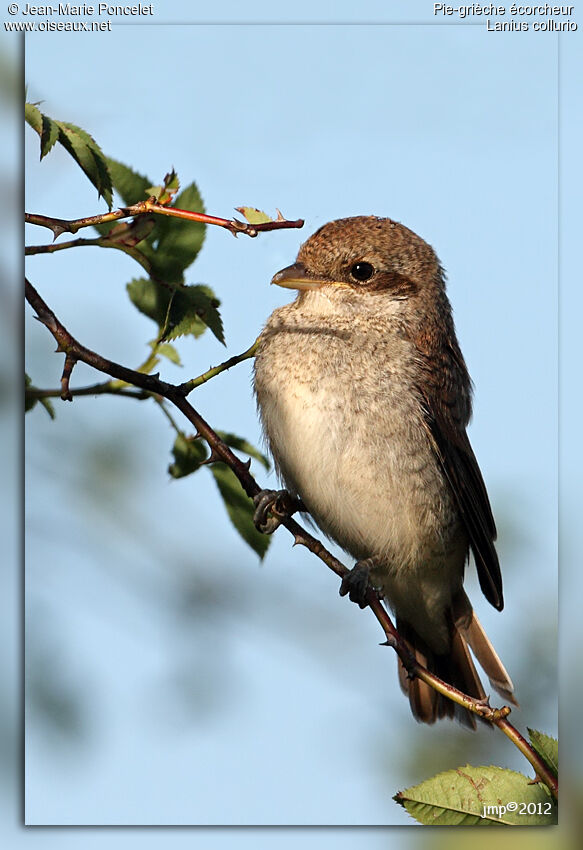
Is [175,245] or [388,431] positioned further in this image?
[388,431]

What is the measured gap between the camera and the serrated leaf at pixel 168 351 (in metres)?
2.61

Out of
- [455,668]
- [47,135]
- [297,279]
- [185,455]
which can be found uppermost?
[297,279]

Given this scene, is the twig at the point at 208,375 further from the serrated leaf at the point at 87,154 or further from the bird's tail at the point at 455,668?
the bird's tail at the point at 455,668

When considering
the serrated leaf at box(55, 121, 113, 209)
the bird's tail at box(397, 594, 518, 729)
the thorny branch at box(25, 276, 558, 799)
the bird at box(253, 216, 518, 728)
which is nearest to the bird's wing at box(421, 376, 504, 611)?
the bird at box(253, 216, 518, 728)

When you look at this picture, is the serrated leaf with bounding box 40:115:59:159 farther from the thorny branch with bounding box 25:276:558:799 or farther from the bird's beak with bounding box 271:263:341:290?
the bird's beak with bounding box 271:263:341:290

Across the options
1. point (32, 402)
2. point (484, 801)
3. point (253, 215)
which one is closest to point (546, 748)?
point (484, 801)

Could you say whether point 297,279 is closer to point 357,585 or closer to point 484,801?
point 357,585

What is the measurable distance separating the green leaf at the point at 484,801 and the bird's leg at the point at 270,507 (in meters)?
0.90

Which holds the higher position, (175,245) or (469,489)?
(175,245)

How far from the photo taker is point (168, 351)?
8.62 ft

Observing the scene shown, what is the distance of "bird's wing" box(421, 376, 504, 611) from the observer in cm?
322

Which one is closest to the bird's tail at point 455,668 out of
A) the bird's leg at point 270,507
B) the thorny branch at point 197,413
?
the bird's leg at point 270,507

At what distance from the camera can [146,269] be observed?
98.3 inches

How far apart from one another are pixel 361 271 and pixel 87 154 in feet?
4.13
